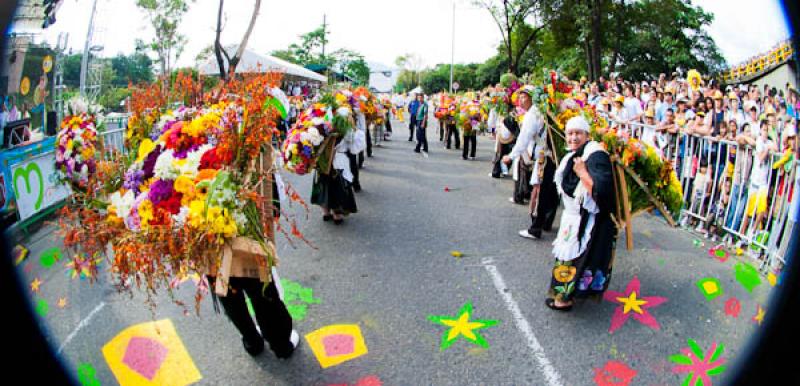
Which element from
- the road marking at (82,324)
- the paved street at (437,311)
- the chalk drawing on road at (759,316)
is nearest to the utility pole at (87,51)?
the paved street at (437,311)

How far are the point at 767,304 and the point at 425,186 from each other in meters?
6.21

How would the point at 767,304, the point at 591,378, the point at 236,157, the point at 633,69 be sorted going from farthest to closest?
the point at 633,69
the point at 767,304
the point at 591,378
the point at 236,157

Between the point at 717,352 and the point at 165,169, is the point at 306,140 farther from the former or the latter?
the point at 717,352

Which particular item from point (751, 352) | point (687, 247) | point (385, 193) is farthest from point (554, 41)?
point (751, 352)

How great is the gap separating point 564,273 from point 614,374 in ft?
3.54

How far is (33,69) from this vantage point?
7.04m

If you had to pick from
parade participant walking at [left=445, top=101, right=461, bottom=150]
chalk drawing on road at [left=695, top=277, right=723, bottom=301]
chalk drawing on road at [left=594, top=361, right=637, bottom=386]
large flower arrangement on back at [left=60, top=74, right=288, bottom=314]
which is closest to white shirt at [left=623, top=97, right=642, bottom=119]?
parade participant walking at [left=445, top=101, right=461, bottom=150]

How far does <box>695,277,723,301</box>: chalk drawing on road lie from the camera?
15.5ft

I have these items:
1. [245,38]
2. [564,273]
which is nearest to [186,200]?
[564,273]

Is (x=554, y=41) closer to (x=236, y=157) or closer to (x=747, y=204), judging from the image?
(x=747, y=204)

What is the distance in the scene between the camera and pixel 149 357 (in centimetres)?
359

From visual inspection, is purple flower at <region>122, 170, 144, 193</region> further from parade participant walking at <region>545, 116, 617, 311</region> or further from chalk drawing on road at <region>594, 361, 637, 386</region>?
parade participant walking at <region>545, 116, 617, 311</region>

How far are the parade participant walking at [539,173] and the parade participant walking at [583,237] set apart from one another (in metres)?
2.00

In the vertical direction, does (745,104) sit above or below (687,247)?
above
